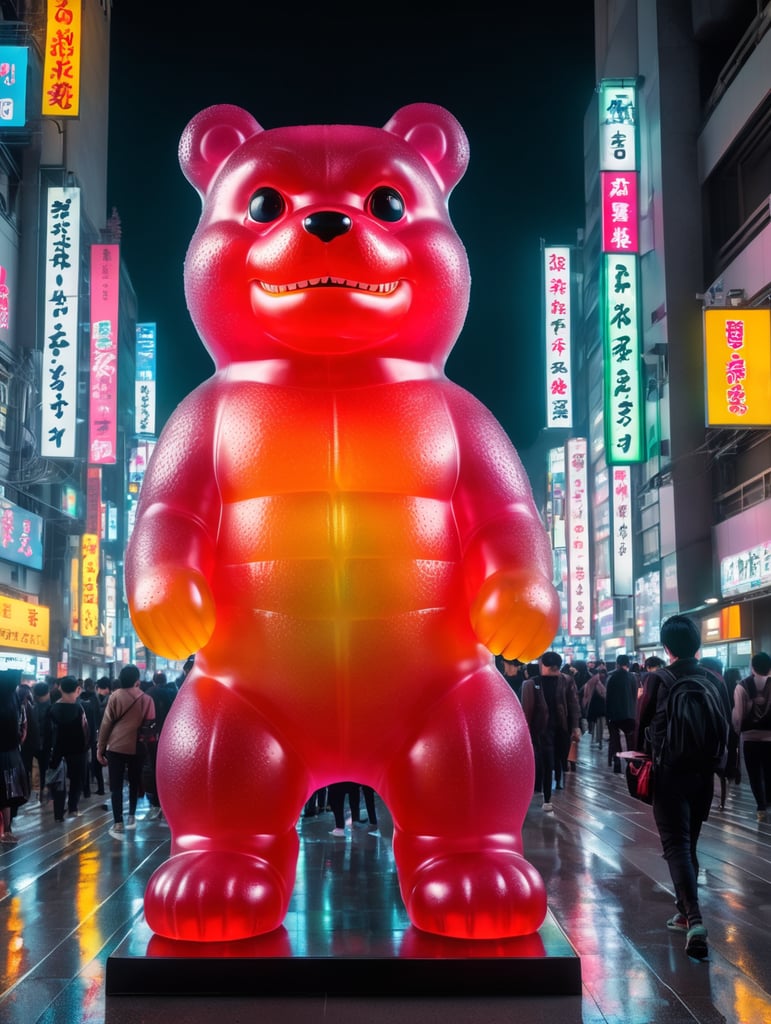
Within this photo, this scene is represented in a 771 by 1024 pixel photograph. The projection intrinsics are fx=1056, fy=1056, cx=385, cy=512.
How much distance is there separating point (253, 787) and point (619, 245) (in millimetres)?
18079

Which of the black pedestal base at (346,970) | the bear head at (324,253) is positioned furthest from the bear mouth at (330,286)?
the black pedestal base at (346,970)

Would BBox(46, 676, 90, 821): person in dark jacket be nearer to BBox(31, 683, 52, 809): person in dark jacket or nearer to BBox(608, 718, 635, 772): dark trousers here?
BBox(31, 683, 52, 809): person in dark jacket

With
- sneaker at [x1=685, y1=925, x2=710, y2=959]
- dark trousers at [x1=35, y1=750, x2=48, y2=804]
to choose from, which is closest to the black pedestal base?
sneaker at [x1=685, y1=925, x2=710, y2=959]

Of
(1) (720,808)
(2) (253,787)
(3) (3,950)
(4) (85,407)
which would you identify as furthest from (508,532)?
(4) (85,407)

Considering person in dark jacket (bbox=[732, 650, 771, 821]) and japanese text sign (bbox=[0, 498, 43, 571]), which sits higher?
japanese text sign (bbox=[0, 498, 43, 571])

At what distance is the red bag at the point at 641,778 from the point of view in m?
4.76

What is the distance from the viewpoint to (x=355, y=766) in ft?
12.3

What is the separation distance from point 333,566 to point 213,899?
3.78ft

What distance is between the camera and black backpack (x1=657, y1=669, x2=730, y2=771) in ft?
14.9

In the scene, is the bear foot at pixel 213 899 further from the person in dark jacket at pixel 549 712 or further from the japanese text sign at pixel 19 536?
the japanese text sign at pixel 19 536

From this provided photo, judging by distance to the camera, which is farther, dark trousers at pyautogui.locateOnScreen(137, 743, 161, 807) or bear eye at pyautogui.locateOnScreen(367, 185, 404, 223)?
dark trousers at pyautogui.locateOnScreen(137, 743, 161, 807)

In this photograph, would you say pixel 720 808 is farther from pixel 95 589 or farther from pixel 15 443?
pixel 95 589

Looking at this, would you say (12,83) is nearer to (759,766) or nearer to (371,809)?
(371,809)

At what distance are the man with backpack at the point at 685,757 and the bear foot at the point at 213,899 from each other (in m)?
1.95
